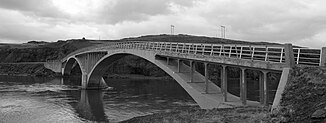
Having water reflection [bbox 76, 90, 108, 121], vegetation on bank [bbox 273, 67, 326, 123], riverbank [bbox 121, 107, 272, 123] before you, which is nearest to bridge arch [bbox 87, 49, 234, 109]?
riverbank [bbox 121, 107, 272, 123]

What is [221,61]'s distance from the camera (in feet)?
75.7

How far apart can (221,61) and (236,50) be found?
1.64 meters

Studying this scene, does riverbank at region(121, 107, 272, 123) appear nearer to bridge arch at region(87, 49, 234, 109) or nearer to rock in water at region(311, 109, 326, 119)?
rock in water at region(311, 109, 326, 119)

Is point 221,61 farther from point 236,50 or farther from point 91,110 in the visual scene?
point 91,110

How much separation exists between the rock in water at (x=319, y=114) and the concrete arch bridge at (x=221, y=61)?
7.59ft

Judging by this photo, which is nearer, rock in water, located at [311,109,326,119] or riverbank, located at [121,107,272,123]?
rock in water, located at [311,109,326,119]

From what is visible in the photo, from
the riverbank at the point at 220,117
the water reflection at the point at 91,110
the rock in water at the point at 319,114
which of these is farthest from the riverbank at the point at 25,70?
the rock in water at the point at 319,114

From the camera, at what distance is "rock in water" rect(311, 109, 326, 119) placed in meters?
10.4

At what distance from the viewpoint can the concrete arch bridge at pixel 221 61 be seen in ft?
53.1

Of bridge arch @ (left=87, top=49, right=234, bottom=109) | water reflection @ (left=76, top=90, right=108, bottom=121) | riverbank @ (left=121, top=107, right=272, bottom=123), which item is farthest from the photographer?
water reflection @ (left=76, top=90, right=108, bottom=121)

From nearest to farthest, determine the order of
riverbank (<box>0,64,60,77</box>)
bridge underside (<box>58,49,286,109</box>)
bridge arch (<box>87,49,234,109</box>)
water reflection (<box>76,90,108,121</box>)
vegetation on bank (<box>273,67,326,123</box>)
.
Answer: vegetation on bank (<box>273,67,326,123</box>) → bridge underside (<box>58,49,286,109</box>) → bridge arch (<box>87,49,234,109</box>) → water reflection (<box>76,90,108,121</box>) → riverbank (<box>0,64,60,77</box>)

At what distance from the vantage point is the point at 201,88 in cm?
2733

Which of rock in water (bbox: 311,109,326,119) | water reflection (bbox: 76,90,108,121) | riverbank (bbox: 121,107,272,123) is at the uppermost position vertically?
rock in water (bbox: 311,109,326,119)

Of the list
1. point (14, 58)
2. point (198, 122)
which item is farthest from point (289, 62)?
point (14, 58)
